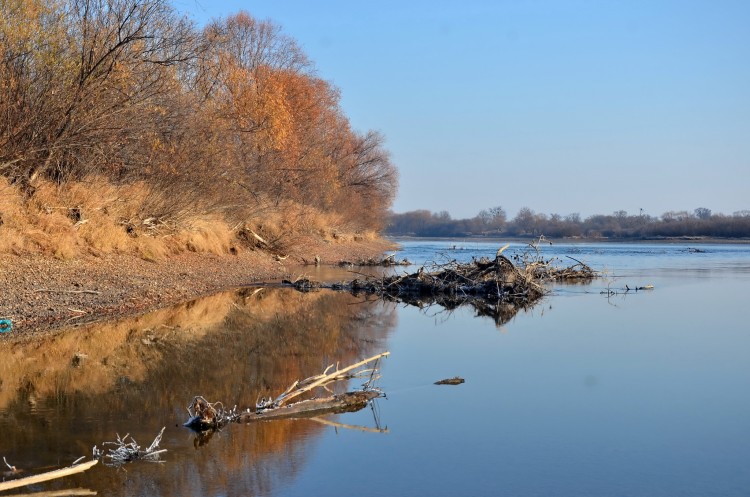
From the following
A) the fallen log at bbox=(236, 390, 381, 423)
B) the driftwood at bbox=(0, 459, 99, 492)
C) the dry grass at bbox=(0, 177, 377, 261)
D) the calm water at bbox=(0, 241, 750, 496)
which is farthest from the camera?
the dry grass at bbox=(0, 177, 377, 261)

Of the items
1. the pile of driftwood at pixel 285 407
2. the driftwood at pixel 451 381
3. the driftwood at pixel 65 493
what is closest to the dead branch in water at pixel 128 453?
the driftwood at pixel 65 493

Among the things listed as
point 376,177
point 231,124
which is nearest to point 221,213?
point 231,124

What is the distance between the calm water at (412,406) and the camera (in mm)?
7156

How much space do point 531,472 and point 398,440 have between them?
1.57 m

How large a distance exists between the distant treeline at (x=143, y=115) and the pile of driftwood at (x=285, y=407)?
42.2ft

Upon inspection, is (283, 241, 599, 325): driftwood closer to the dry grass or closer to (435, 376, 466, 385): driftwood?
the dry grass

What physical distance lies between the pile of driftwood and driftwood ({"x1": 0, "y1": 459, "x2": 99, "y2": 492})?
5.65 ft

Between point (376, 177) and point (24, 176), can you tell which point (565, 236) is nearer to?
point (376, 177)

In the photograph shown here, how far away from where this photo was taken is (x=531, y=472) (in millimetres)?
7391

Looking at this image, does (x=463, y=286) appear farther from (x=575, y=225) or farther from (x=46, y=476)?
(x=575, y=225)

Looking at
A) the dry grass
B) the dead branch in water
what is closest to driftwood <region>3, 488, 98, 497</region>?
the dead branch in water

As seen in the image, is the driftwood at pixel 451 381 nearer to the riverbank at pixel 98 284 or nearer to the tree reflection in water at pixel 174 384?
the tree reflection in water at pixel 174 384

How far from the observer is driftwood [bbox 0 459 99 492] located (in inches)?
239

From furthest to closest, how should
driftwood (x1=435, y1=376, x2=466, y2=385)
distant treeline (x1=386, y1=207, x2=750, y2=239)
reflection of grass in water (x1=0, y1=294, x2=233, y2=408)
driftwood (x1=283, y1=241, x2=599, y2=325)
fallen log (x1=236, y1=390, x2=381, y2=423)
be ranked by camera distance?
distant treeline (x1=386, y1=207, x2=750, y2=239), driftwood (x1=283, y1=241, x2=599, y2=325), driftwood (x1=435, y1=376, x2=466, y2=385), reflection of grass in water (x1=0, y1=294, x2=233, y2=408), fallen log (x1=236, y1=390, x2=381, y2=423)
